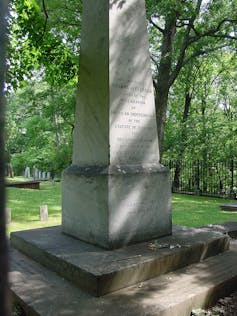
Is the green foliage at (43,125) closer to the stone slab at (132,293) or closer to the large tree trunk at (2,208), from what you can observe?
the stone slab at (132,293)

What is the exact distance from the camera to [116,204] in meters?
3.54

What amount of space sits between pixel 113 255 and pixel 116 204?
22.4 inches

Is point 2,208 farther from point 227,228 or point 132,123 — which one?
point 227,228

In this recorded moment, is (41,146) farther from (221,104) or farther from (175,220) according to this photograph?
(175,220)

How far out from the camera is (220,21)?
12086mm

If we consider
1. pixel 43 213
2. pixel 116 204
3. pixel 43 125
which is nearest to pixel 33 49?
pixel 43 213

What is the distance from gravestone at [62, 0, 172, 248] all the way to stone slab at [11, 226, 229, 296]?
212 millimetres

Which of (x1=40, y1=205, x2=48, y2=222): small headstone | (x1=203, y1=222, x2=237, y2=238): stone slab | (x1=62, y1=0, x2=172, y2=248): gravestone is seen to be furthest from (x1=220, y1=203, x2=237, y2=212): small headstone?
(x1=62, y1=0, x2=172, y2=248): gravestone

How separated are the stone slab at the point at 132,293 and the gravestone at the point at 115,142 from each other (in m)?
0.71

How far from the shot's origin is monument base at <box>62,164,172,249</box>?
11.6ft

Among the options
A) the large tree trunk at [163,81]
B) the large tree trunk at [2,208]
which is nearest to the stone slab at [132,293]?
the large tree trunk at [2,208]

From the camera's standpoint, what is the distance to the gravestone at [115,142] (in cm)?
362

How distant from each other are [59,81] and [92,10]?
3336 millimetres

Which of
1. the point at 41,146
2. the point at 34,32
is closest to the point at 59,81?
the point at 34,32
